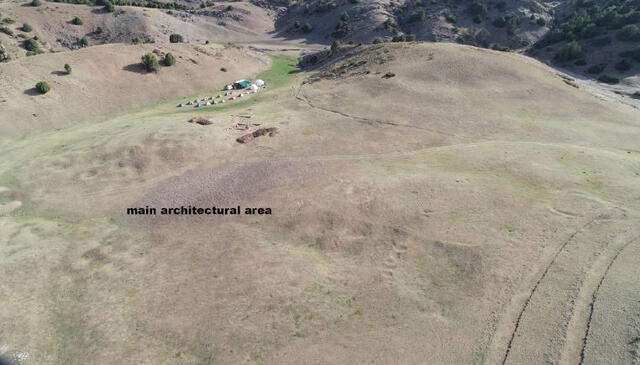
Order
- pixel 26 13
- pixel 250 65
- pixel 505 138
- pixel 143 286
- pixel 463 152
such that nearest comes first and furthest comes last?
pixel 143 286 → pixel 463 152 → pixel 505 138 → pixel 250 65 → pixel 26 13

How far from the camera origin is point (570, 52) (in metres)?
84.2

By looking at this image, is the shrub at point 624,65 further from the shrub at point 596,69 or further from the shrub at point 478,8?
the shrub at point 478,8

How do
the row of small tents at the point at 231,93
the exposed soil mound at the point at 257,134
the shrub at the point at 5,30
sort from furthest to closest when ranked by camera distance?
the shrub at the point at 5,30 → the row of small tents at the point at 231,93 → the exposed soil mound at the point at 257,134

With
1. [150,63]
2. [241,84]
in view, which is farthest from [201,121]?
[150,63]

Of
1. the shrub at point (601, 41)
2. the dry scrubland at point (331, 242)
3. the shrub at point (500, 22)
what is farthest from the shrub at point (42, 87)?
the shrub at point (500, 22)

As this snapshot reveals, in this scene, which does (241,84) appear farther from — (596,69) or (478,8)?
(478,8)

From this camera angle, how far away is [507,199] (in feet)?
94.1

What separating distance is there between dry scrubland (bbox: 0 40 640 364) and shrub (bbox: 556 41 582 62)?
1794 inches

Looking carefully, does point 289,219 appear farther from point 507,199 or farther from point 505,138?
point 505,138

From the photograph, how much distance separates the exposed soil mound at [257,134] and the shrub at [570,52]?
76.4 meters

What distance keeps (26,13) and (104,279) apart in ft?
319

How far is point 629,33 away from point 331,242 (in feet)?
306

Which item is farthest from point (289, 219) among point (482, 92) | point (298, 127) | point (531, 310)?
point (482, 92)

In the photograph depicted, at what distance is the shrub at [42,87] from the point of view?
52.9 m
